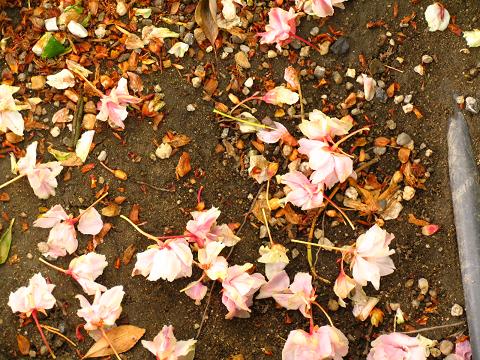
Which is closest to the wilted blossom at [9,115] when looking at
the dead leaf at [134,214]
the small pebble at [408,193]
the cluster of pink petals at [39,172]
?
the cluster of pink petals at [39,172]

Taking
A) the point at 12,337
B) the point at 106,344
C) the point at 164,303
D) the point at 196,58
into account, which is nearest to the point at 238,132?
the point at 196,58

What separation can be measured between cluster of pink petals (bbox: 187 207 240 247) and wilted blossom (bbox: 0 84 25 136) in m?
0.46

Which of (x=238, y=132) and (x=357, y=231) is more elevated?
(x=238, y=132)

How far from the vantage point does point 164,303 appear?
1.51m

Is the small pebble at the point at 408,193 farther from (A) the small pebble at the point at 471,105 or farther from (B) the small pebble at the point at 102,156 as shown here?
(B) the small pebble at the point at 102,156

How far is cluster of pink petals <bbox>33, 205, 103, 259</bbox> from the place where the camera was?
1.49m

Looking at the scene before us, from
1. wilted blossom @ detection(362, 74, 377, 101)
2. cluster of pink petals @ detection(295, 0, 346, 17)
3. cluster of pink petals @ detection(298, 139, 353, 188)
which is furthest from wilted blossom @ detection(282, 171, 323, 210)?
cluster of pink petals @ detection(295, 0, 346, 17)

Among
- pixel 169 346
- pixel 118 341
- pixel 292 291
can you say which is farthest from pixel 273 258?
pixel 118 341

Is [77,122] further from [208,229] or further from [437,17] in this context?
[437,17]

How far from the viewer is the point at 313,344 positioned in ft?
4.52

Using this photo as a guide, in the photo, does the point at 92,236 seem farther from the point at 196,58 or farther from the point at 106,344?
the point at 196,58

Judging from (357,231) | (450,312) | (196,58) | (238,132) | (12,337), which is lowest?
(12,337)

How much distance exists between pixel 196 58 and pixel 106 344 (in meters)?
0.70

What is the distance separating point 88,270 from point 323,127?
61 centimetres
